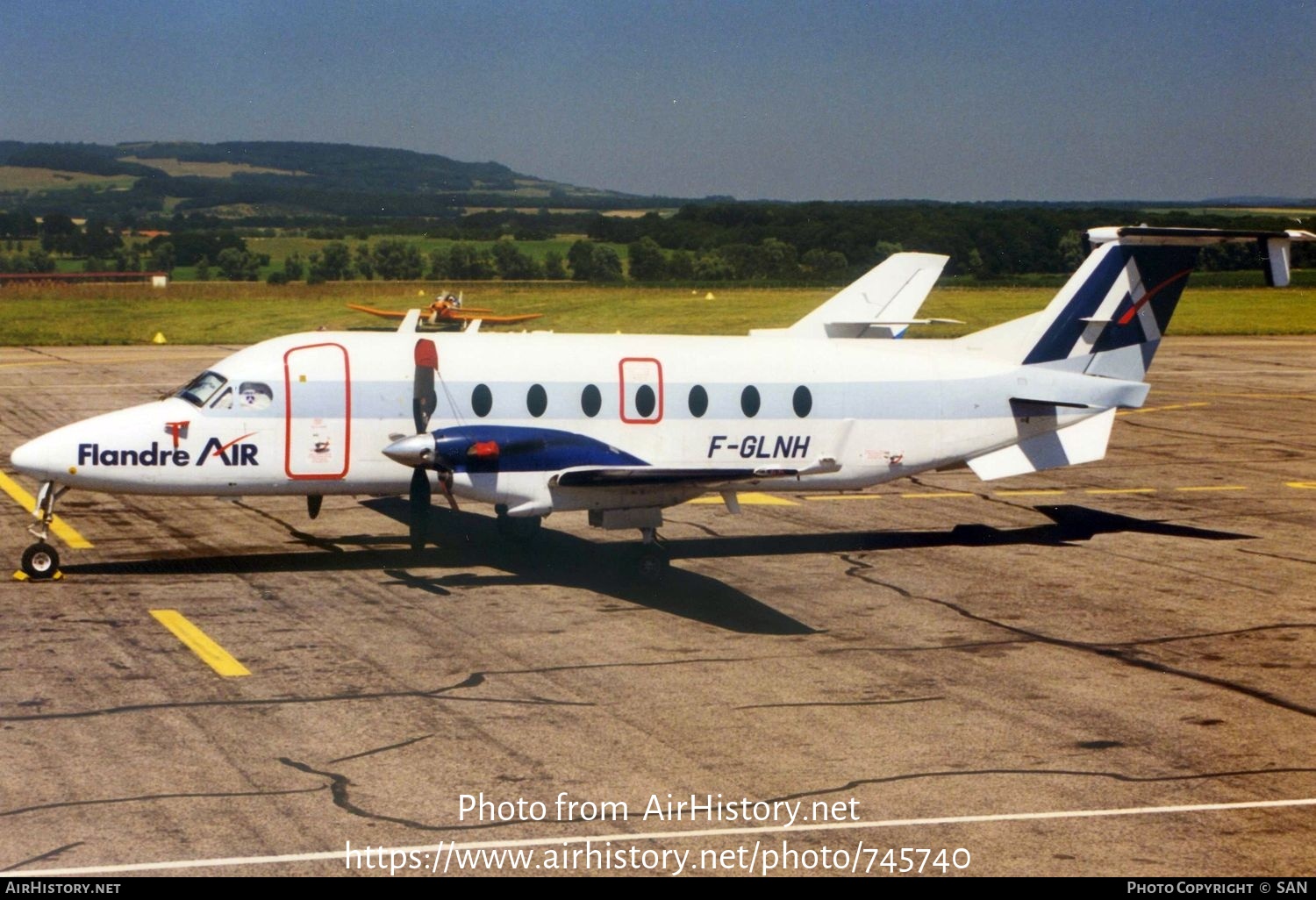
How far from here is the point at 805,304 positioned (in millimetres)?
82250

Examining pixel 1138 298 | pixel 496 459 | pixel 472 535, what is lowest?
pixel 472 535

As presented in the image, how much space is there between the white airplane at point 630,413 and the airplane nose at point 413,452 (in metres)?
0.03

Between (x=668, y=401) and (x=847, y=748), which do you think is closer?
(x=847, y=748)

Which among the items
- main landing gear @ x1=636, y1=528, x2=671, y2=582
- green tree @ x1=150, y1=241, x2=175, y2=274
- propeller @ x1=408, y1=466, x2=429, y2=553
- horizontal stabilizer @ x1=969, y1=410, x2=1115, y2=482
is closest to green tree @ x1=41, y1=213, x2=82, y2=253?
green tree @ x1=150, y1=241, x2=175, y2=274

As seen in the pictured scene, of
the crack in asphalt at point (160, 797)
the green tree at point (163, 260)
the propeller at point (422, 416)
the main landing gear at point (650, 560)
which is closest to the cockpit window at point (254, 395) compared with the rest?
the propeller at point (422, 416)

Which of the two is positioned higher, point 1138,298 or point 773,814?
point 1138,298

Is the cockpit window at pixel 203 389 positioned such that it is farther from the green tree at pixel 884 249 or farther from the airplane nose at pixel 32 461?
the green tree at pixel 884 249

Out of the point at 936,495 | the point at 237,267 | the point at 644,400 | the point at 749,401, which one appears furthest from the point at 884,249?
the point at 644,400

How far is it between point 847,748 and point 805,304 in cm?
6849

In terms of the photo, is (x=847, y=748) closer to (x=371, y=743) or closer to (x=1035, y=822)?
(x=1035, y=822)

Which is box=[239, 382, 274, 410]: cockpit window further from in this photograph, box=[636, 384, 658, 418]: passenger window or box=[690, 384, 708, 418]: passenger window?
box=[690, 384, 708, 418]: passenger window

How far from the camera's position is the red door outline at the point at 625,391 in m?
23.1

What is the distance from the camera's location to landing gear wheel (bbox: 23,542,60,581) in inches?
841

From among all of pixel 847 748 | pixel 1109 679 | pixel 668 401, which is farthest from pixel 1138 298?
pixel 847 748
